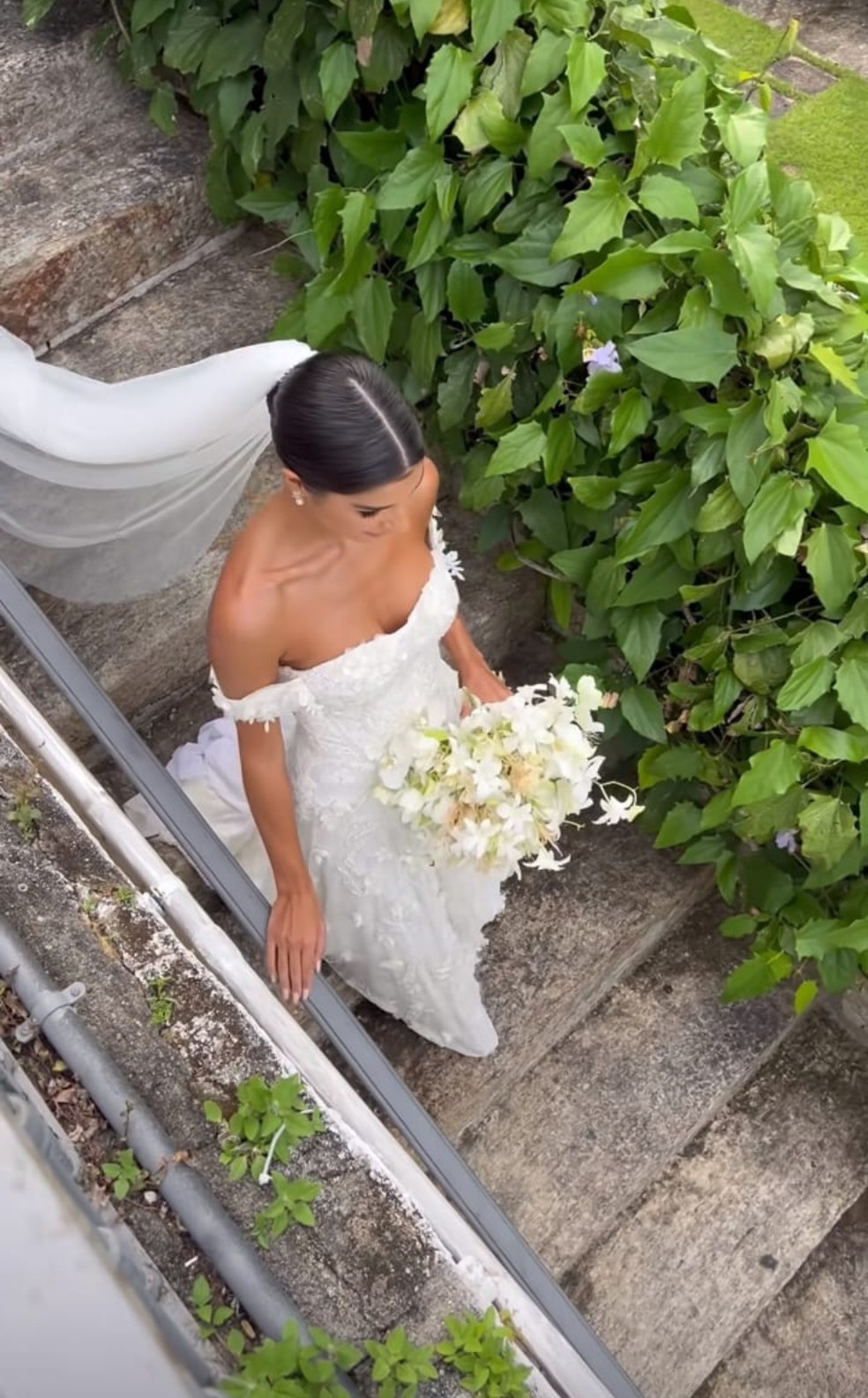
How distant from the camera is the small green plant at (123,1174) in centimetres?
136

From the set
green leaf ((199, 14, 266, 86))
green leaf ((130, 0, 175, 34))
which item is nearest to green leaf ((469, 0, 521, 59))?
green leaf ((199, 14, 266, 86))

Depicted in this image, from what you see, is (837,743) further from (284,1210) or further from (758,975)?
(284,1210)

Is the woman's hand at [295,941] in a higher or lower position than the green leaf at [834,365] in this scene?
lower

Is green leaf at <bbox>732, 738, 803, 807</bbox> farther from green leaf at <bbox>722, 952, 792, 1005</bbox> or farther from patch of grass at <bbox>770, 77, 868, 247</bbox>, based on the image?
patch of grass at <bbox>770, 77, 868, 247</bbox>

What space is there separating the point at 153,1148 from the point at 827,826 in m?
1.60

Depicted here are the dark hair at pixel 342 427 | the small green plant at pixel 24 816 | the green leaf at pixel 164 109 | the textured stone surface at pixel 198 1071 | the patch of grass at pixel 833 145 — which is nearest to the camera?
the textured stone surface at pixel 198 1071

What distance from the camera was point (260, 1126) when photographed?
150cm

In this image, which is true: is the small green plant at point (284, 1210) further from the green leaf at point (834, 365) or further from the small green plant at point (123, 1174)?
the green leaf at point (834, 365)

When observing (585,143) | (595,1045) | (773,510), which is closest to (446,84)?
(585,143)

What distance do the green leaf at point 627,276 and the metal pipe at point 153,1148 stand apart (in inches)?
61.8

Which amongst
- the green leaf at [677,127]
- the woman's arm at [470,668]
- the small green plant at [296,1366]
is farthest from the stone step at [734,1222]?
the green leaf at [677,127]

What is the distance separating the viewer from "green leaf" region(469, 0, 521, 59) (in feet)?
7.38

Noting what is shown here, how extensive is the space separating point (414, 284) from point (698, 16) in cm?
233

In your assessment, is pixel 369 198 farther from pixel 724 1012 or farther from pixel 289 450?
pixel 724 1012
